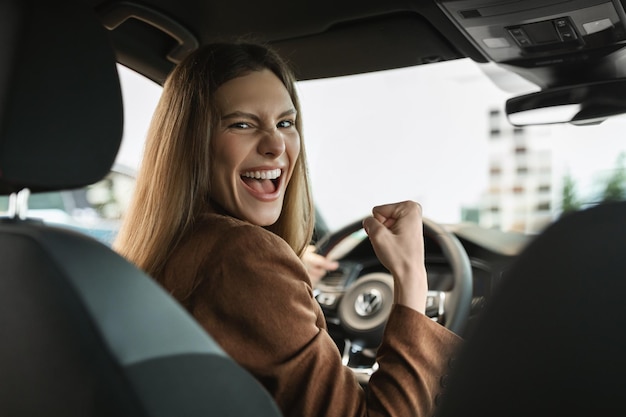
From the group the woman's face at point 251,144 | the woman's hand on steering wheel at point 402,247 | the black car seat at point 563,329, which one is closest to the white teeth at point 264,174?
the woman's face at point 251,144

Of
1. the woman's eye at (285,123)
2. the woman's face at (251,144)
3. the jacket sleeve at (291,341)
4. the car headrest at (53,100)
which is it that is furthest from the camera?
the woman's eye at (285,123)

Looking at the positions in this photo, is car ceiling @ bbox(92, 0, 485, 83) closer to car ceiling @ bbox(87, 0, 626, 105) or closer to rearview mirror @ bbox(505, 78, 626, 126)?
car ceiling @ bbox(87, 0, 626, 105)

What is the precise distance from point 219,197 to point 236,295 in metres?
0.43

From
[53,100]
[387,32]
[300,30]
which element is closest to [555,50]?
[387,32]

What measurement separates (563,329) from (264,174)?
3.62 ft

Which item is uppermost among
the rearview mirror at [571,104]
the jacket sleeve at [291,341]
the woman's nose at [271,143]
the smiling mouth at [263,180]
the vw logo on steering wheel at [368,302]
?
the rearview mirror at [571,104]

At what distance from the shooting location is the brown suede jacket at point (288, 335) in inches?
50.3

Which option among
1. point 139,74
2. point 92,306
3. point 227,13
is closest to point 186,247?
point 92,306

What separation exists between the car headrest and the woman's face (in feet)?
1.85

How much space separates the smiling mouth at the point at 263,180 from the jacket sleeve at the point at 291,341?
353 millimetres

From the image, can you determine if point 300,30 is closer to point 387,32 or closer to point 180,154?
point 387,32

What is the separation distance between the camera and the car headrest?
40.2 inches

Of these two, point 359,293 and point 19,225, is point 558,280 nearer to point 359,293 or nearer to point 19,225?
point 19,225

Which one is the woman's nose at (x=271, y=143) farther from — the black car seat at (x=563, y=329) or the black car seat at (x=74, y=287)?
the black car seat at (x=563, y=329)
